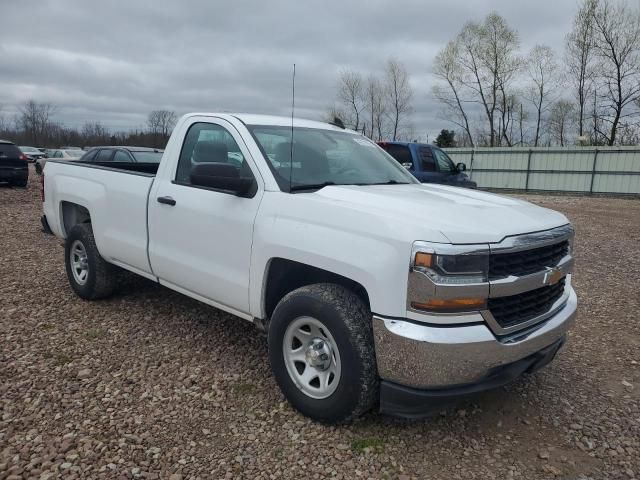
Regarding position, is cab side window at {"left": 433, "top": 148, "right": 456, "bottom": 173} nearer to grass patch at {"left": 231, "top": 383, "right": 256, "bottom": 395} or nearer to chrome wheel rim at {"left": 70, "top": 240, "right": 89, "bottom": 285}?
chrome wheel rim at {"left": 70, "top": 240, "right": 89, "bottom": 285}

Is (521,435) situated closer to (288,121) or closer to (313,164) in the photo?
(313,164)

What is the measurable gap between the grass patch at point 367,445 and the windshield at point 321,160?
1.62 metres

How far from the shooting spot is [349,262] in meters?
2.80

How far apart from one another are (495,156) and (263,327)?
24.6 metres

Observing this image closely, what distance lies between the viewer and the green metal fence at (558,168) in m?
21.8

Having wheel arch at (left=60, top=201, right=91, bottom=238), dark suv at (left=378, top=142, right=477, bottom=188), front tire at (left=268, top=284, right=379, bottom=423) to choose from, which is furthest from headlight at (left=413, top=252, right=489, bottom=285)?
dark suv at (left=378, top=142, right=477, bottom=188)

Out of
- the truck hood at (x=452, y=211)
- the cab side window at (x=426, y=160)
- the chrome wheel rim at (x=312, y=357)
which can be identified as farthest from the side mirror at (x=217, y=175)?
the cab side window at (x=426, y=160)

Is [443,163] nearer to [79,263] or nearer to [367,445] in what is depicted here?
[79,263]

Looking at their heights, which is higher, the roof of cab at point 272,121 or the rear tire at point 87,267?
the roof of cab at point 272,121

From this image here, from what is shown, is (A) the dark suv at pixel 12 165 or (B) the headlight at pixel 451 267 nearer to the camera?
(B) the headlight at pixel 451 267

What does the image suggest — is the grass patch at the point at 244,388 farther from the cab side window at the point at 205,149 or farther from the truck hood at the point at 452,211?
the cab side window at the point at 205,149

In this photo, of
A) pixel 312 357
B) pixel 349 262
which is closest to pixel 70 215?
pixel 312 357

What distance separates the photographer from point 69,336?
4410 millimetres

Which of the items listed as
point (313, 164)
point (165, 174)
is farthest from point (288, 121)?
point (165, 174)
